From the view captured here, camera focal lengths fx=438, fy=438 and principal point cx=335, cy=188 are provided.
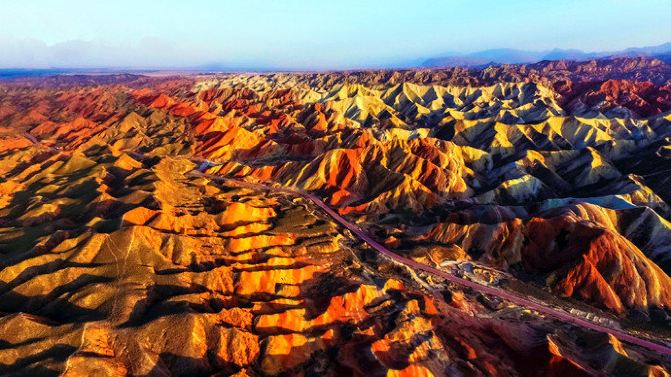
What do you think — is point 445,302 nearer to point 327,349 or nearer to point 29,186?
point 327,349

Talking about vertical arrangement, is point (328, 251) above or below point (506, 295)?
above

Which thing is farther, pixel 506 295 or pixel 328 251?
pixel 328 251

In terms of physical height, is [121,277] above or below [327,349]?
above

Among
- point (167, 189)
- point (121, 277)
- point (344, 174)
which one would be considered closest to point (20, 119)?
point (167, 189)

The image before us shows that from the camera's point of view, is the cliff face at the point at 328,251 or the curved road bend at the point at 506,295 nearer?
the cliff face at the point at 328,251

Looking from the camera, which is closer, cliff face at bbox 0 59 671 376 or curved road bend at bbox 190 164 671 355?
cliff face at bbox 0 59 671 376

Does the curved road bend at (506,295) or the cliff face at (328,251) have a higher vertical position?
the cliff face at (328,251)

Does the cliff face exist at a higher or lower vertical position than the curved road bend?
higher

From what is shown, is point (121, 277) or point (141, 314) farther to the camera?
point (121, 277)
